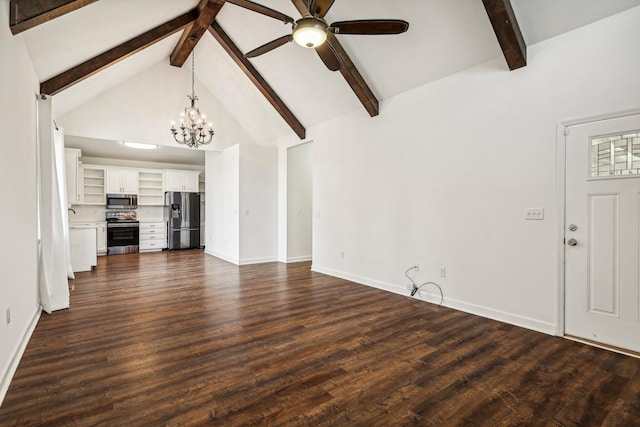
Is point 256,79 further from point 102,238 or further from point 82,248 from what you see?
point 102,238

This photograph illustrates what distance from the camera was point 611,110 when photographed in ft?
8.91

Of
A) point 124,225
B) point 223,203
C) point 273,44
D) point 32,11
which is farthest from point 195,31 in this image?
point 124,225

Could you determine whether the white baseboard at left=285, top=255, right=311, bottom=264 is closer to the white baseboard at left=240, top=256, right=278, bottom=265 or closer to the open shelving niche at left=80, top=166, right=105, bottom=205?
the white baseboard at left=240, top=256, right=278, bottom=265

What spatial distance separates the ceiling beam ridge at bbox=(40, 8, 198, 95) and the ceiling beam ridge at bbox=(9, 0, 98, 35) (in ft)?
5.61

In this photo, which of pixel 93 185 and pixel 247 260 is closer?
pixel 247 260

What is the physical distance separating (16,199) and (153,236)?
6.72 m

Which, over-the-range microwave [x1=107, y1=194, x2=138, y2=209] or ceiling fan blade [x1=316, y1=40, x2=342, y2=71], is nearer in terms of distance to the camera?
ceiling fan blade [x1=316, y1=40, x2=342, y2=71]

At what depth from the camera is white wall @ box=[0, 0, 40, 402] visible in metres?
2.23

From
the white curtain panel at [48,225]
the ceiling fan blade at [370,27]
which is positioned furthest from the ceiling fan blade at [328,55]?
the white curtain panel at [48,225]

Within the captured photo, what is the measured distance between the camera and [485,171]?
11.7 feet

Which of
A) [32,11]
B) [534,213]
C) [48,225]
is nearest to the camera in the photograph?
[32,11]

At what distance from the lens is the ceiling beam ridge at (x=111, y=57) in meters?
4.02

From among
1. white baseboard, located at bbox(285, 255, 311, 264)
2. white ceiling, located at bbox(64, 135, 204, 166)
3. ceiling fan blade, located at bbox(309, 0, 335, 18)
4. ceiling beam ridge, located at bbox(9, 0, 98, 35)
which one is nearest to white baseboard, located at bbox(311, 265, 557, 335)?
white baseboard, located at bbox(285, 255, 311, 264)

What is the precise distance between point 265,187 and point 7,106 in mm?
4880
